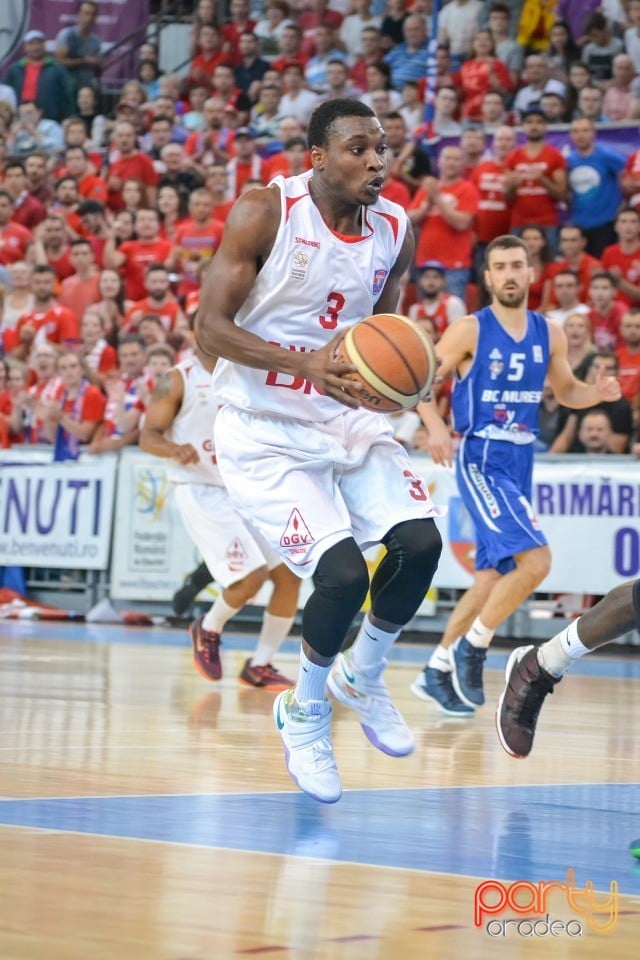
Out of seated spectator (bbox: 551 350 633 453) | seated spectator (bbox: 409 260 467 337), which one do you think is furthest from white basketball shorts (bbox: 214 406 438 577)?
seated spectator (bbox: 409 260 467 337)

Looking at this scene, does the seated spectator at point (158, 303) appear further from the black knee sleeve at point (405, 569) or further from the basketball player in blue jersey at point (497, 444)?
the black knee sleeve at point (405, 569)

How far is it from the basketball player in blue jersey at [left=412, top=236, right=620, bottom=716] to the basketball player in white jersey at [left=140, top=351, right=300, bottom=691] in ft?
3.84

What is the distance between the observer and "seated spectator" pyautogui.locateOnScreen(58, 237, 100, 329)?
17.7 metres

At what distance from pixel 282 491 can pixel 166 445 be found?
16.4ft

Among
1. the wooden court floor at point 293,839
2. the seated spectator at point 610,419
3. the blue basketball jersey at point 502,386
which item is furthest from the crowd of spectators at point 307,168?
the wooden court floor at point 293,839

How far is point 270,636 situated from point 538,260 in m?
5.99

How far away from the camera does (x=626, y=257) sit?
14.6 meters

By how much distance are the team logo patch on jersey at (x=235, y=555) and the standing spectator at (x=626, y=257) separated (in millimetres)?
5436

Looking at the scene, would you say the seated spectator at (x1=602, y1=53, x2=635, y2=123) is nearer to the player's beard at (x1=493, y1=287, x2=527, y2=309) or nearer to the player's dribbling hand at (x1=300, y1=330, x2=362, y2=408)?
the player's beard at (x1=493, y1=287, x2=527, y2=309)

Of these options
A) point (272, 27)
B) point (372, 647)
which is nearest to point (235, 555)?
point (372, 647)

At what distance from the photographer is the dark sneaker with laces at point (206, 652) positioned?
10.0 m

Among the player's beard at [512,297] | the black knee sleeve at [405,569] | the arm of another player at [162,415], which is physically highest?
the black knee sleeve at [405,569]

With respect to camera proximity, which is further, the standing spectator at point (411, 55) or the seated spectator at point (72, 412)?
the standing spectator at point (411, 55)

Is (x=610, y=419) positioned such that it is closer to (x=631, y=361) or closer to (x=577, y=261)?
(x=631, y=361)
